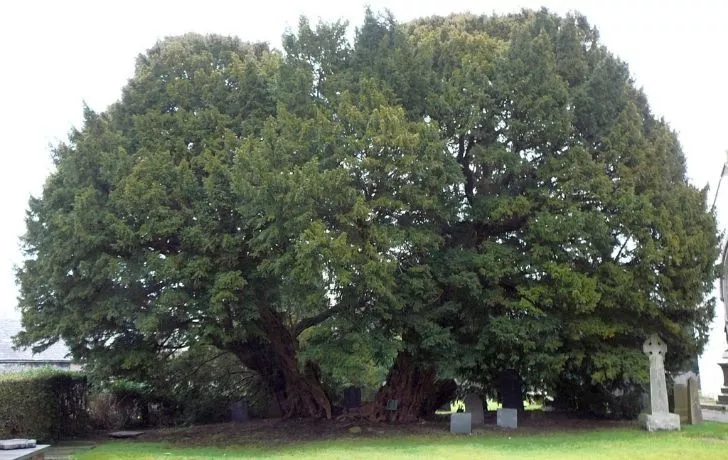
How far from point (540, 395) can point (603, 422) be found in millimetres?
1981

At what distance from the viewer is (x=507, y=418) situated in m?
17.9

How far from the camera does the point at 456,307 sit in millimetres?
17031

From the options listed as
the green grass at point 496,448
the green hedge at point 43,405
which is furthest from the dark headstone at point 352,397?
the green hedge at point 43,405

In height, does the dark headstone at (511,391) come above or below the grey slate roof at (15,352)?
below

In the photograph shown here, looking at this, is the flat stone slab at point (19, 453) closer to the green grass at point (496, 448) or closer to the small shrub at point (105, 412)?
the green grass at point (496, 448)

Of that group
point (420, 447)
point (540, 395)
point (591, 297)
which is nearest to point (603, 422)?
point (540, 395)

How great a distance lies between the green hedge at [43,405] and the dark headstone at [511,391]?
42.3 ft

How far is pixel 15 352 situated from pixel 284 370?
46.4 ft

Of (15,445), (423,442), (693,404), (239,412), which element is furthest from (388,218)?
(239,412)

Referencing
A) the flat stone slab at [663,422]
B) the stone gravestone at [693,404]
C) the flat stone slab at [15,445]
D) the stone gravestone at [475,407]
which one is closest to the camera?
the flat stone slab at [15,445]

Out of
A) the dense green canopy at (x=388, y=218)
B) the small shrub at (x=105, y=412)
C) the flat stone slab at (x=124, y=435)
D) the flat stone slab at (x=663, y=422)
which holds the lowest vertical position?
the flat stone slab at (x=124, y=435)

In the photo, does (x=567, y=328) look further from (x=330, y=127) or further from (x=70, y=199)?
(x=70, y=199)

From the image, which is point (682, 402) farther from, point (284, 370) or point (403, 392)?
point (284, 370)

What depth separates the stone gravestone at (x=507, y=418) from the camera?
1783cm
